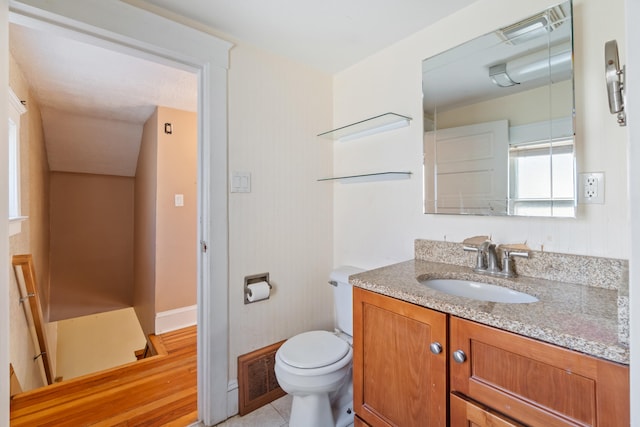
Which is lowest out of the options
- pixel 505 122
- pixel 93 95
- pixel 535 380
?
pixel 535 380

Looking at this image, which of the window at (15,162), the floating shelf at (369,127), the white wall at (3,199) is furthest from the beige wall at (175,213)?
the white wall at (3,199)

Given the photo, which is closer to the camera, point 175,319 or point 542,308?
point 542,308

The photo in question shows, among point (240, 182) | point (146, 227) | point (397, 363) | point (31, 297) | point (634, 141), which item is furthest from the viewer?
point (146, 227)

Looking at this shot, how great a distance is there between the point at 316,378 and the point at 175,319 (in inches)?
85.4

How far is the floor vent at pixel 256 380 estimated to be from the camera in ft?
5.19

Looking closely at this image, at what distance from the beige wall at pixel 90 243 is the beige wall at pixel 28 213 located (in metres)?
0.52

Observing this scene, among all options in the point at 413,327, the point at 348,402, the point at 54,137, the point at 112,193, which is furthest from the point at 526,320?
the point at 112,193

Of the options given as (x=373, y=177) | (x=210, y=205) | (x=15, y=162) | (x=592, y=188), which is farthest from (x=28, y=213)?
(x=592, y=188)

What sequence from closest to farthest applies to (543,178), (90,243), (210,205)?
(543,178) < (210,205) < (90,243)

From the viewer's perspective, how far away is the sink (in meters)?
1.08

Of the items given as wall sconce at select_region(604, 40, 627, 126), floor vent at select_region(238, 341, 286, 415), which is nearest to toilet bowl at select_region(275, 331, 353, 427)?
floor vent at select_region(238, 341, 286, 415)

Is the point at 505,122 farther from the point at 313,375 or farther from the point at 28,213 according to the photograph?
the point at 28,213

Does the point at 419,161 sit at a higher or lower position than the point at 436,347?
higher

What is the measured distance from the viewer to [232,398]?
1552mm
